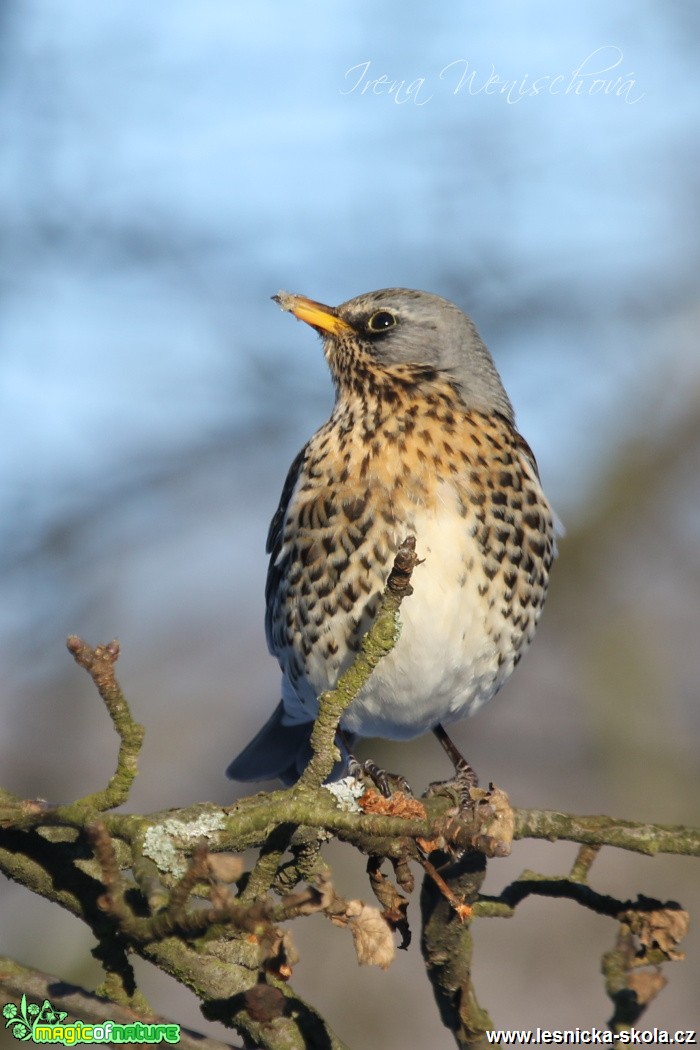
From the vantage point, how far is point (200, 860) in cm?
178

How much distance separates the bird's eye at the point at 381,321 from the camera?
4.35 metres

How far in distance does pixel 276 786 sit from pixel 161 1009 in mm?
1101

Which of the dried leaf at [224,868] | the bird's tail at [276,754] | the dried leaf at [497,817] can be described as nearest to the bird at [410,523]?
the bird's tail at [276,754]

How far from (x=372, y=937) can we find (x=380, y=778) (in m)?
1.72

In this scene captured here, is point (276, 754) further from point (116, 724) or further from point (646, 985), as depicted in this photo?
point (116, 724)

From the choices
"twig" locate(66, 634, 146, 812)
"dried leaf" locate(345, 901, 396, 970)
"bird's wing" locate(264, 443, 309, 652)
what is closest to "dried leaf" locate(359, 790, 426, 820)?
"dried leaf" locate(345, 901, 396, 970)

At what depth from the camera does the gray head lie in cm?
427

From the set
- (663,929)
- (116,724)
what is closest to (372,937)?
(116,724)

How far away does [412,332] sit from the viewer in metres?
4.35

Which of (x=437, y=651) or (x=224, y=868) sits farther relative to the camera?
(x=437, y=651)

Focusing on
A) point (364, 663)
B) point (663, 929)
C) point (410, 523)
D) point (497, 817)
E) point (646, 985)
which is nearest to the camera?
point (364, 663)

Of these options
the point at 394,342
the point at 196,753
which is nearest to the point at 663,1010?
the point at 196,753

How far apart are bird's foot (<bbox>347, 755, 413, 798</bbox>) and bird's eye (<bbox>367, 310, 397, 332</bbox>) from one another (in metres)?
1.60

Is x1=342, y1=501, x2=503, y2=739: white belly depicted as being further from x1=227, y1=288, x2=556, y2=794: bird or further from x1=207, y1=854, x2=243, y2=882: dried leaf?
x1=207, y1=854, x2=243, y2=882: dried leaf
